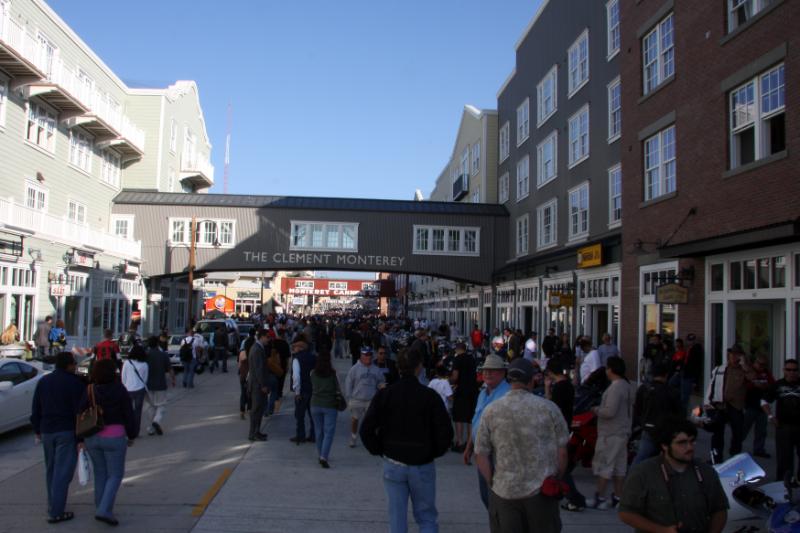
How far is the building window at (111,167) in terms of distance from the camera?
108ft

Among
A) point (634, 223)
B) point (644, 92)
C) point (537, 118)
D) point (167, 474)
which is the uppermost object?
point (537, 118)

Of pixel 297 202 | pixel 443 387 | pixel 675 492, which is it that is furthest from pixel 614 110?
pixel 675 492

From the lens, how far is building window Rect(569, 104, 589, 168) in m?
23.8

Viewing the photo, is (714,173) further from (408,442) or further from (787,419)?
(408,442)

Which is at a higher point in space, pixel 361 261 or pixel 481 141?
pixel 481 141

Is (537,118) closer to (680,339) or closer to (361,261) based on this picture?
(361,261)

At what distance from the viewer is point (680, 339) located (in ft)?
48.4

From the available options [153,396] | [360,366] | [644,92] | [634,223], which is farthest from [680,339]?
[153,396]

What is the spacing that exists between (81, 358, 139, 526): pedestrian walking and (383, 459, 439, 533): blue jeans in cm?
308

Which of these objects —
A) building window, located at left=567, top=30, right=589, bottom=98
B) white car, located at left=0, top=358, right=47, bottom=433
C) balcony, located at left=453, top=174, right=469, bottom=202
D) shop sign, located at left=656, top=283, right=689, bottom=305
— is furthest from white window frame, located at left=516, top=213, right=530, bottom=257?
white car, located at left=0, top=358, right=47, bottom=433

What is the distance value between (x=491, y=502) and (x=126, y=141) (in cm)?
3186

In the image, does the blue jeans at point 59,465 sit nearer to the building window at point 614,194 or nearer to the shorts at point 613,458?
the shorts at point 613,458

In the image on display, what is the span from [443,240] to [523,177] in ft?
19.4

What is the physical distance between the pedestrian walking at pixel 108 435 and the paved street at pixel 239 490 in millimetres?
349
